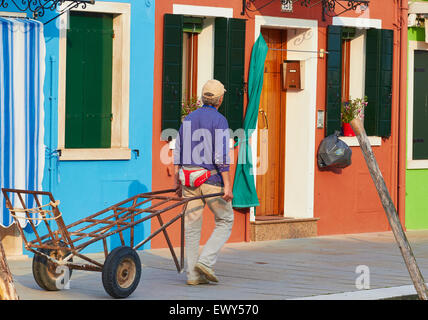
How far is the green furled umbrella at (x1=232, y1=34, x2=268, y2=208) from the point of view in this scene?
14.4m

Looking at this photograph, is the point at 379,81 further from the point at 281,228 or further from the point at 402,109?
the point at 281,228

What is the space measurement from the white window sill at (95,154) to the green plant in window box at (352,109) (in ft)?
13.4

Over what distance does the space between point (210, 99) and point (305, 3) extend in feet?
16.8

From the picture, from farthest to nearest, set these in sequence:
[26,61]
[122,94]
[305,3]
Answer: [305,3], [122,94], [26,61]

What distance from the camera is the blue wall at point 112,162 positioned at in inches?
499

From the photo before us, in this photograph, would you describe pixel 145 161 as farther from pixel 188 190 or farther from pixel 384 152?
pixel 384 152

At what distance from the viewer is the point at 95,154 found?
513 inches

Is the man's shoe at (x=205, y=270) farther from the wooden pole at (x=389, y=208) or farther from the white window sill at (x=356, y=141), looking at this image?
the white window sill at (x=356, y=141)

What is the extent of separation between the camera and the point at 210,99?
1055cm

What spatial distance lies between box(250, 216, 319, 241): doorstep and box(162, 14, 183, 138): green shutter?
198 centimetres

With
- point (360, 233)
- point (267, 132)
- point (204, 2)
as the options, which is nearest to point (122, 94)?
point (204, 2)

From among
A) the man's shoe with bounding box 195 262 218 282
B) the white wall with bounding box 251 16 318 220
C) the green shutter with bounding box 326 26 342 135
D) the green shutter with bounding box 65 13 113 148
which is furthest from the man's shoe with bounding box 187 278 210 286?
the green shutter with bounding box 326 26 342 135

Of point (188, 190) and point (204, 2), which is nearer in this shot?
point (188, 190)

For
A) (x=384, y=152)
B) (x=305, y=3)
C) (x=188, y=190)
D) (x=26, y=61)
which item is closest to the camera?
(x=188, y=190)
